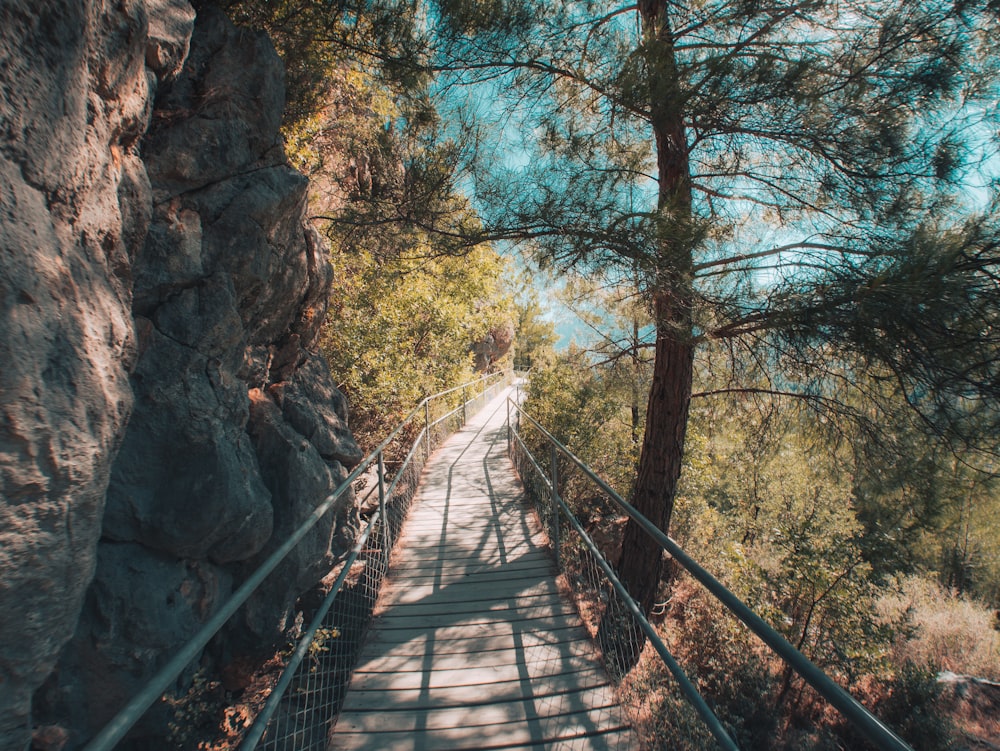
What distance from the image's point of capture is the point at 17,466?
1.49 m

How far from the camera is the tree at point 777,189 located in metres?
2.92

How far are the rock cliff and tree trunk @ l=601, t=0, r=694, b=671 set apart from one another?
2.90 m

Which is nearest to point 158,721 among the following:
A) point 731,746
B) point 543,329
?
point 731,746

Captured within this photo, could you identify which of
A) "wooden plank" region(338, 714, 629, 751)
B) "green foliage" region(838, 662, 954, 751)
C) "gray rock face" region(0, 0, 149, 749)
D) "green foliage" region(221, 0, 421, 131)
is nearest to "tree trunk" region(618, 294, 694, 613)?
"wooden plank" region(338, 714, 629, 751)

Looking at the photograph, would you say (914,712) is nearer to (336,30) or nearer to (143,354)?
(143,354)

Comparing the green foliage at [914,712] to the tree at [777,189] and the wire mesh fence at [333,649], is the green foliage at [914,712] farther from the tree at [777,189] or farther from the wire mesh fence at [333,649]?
the wire mesh fence at [333,649]

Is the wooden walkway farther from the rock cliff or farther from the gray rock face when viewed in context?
the gray rock face

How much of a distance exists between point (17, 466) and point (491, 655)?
8.90ft

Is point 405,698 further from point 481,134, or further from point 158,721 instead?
point 481,134

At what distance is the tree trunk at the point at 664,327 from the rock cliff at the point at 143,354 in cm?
290

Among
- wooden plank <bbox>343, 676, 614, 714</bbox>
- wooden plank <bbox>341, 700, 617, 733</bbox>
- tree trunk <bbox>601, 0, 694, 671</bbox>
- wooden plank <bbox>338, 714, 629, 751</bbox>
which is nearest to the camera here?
wooden plank <bbox>338, 714, 629, 751</bbox>

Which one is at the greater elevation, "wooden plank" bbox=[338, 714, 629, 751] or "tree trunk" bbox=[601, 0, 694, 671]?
"tree trunk" bbox=[601, 0, 694, 671]

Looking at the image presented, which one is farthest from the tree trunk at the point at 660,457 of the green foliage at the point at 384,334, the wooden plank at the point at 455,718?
the green foliage at the point at 384,334

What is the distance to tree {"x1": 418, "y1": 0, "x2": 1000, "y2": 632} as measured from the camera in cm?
292
